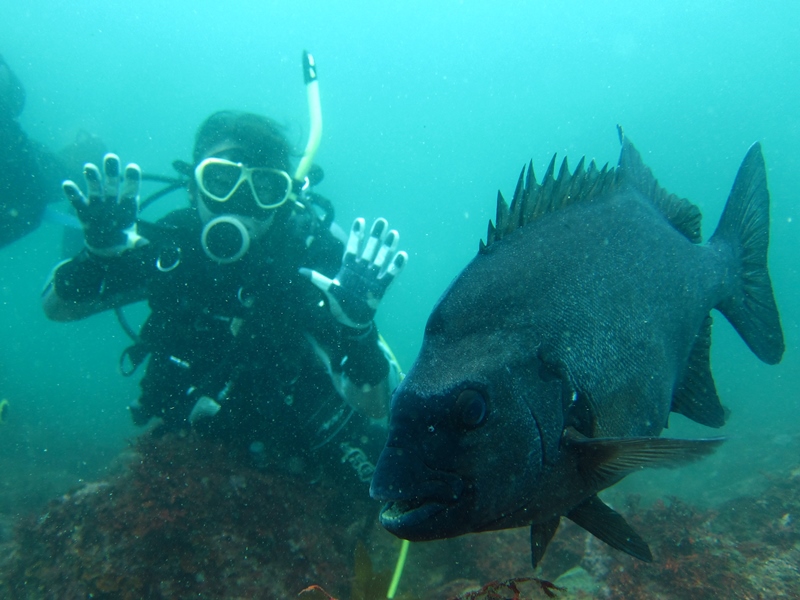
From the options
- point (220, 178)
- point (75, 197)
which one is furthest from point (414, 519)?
point (220, 178)

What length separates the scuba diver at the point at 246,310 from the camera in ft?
13.5

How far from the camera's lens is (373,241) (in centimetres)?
402

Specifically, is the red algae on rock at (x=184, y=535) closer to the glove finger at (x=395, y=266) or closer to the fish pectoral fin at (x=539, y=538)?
the glove finger at (x=395, y=266)

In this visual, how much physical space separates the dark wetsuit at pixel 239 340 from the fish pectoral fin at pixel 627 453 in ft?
10.4

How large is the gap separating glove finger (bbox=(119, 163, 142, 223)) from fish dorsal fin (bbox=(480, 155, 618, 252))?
3.46 m

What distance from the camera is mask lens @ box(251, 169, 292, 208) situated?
4.58 m

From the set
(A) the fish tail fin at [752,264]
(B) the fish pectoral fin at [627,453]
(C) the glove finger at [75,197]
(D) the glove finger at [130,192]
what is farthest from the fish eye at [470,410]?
(D) the glove finger at [130,192]

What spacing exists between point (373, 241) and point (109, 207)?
2315 millimetres

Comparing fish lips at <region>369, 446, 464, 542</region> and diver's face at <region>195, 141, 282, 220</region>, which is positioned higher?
diver's face at <region>195, 141, 282, 220</region>

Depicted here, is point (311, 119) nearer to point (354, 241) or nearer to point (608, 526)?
point (354, 241)

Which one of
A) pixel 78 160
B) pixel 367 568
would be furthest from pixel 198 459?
pixel 78 160

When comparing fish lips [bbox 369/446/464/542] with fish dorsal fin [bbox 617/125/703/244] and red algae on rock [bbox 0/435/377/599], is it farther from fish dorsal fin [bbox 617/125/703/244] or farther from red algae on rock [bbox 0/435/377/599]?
red algae on rock [bbox 0/435/377/599]

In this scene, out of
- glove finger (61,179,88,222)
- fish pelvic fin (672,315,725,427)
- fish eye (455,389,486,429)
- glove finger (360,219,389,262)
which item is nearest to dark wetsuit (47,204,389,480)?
glove finger (61,179,88,222)

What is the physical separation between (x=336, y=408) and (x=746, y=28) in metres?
111
